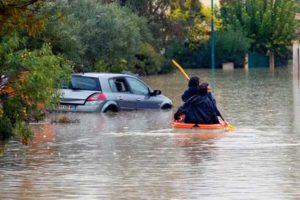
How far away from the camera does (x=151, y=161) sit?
18.3 metres

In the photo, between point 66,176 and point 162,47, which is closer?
point 66,176

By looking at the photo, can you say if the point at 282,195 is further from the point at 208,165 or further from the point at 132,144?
the point at 132,144

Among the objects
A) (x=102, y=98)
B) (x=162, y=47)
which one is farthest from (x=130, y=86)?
(x=162, y=47)

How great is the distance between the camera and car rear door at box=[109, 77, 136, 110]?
31000mm

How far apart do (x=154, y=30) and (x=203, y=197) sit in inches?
2223

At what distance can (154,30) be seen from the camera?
230 feet

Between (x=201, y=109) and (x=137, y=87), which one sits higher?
(x=137, y=87)

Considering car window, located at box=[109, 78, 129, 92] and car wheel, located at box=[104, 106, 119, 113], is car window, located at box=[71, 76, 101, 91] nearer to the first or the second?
car window, located at box=[109, 78, 129, 92]

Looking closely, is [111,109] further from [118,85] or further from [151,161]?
[151,161]

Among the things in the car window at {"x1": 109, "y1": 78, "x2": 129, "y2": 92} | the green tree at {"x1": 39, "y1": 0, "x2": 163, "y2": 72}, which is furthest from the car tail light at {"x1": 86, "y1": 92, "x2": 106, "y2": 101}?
the green tree at {"x1": 39, "y1": 0, "x2": 163, "y2": 72}

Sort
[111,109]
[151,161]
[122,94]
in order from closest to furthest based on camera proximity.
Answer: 1. [151,161]
2. [111,109]
3. [122,94]

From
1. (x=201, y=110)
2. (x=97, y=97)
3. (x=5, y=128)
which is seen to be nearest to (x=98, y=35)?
(x=97, y=97)

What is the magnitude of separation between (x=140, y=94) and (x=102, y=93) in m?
1.65

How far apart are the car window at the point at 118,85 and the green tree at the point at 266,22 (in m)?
50.5
